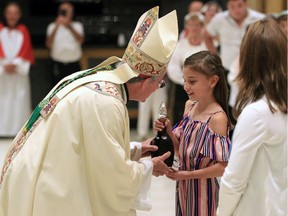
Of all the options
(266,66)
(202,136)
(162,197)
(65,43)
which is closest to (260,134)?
(266,66)

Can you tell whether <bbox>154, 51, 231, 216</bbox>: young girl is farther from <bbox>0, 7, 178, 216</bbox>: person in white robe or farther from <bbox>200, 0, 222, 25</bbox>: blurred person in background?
<bbox>200, 0, 222, 25</bbox>: blurred person in background

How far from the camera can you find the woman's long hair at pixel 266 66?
7.07 ft

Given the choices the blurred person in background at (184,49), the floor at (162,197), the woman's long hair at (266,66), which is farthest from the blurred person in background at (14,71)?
the woman's long hair at (266,66)

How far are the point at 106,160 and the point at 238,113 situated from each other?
54cm

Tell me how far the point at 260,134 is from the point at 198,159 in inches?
20.6

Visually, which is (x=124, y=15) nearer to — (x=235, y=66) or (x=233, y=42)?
(x=233, y=42)

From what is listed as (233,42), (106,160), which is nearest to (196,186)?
(106,160)

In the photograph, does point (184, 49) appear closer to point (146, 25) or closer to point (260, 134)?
point (146, 25)

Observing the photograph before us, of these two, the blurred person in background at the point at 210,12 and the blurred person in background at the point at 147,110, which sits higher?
the blurred person in background at the point at 210,12

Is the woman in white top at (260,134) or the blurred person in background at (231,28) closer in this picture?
the woman in white top at (260,134)

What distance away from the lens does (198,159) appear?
2.57 meters

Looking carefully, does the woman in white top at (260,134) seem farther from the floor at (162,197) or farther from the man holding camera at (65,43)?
the man holding camera at (65,43)

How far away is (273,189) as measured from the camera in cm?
218

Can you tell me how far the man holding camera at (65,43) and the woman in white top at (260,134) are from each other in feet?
18.7
